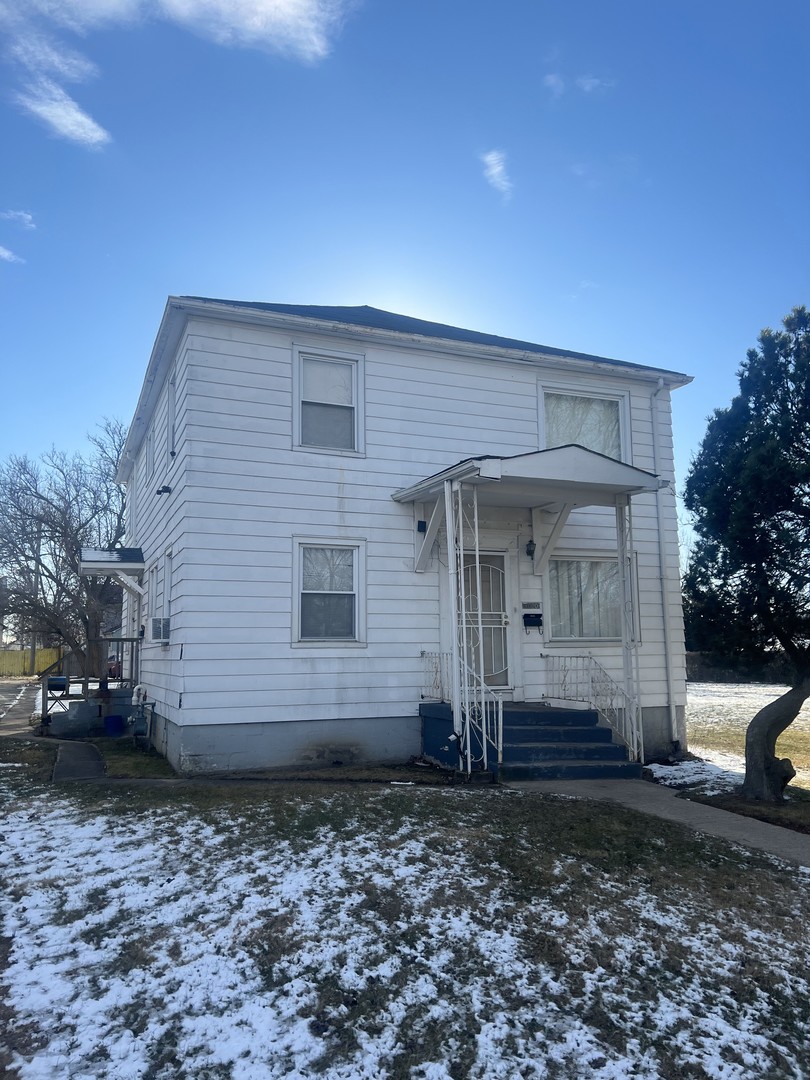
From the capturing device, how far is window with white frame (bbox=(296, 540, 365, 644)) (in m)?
9.45

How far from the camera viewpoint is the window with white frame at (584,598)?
10.8 metres

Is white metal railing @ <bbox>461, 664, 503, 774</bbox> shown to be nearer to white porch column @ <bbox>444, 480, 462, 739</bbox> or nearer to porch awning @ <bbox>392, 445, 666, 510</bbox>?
white porch column @ <bbox>444, 480, 462, 739</bbox>

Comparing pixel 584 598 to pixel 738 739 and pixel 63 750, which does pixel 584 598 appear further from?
pixel 63 750

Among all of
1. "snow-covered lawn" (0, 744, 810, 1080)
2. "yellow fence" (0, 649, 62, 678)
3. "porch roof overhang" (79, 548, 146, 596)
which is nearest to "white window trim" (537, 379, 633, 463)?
"snow-covered lawn" (0, 744, 810, 1080)

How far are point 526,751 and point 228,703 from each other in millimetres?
3427

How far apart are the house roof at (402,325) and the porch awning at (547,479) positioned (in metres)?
2.29

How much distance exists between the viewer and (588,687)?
10.5 meters

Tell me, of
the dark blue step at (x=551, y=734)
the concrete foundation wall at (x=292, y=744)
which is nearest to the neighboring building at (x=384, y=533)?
the concrete foundation wall at (x=292, y=744)

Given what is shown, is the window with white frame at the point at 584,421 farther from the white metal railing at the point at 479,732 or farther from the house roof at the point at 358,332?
the white metal railing at the point at 479,732

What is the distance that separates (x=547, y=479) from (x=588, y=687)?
3391 millimetres

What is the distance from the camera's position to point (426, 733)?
9.53 m

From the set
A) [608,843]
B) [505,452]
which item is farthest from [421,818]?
[505,452]

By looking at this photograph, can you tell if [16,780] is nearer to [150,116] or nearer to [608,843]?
[608,843]

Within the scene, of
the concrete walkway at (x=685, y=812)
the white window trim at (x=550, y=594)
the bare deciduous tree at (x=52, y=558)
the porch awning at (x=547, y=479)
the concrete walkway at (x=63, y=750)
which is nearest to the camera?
the concrete walkway at (x=685, y=812)
